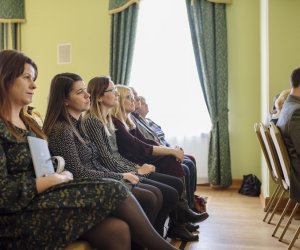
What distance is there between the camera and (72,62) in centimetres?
499

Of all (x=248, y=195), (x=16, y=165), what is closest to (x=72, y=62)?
(x=248, y=195)

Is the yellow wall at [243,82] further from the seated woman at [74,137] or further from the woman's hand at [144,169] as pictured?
the seated woman at [74,137]

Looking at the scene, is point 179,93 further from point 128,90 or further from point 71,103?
point 71,103

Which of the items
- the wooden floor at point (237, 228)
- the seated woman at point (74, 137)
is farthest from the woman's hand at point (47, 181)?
the wooden floor at point (237, 228)

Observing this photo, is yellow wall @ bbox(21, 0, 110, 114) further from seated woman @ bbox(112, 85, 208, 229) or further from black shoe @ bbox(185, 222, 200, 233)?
black shoe @ bbox(185, 222, 200, 233)

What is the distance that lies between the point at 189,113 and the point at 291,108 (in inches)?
90.0

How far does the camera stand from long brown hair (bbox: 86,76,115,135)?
2.29m

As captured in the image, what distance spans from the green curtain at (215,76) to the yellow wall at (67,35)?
1.27 metres

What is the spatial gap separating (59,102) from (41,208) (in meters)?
0.71

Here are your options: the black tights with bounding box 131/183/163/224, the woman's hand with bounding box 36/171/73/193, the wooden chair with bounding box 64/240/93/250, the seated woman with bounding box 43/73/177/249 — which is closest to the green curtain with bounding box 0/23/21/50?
the seated woman with bounding box 43/73/177/249

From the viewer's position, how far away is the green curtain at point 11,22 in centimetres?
502

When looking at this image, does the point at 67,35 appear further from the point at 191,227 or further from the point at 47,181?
the point at 47,181

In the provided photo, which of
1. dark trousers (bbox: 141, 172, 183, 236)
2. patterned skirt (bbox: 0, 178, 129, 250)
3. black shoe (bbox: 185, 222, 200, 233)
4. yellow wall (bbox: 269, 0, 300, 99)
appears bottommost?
black shoe (bbox: 185, 222, 200, 233)

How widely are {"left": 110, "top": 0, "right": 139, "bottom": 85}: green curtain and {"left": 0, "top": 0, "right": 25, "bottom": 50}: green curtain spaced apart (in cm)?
132
